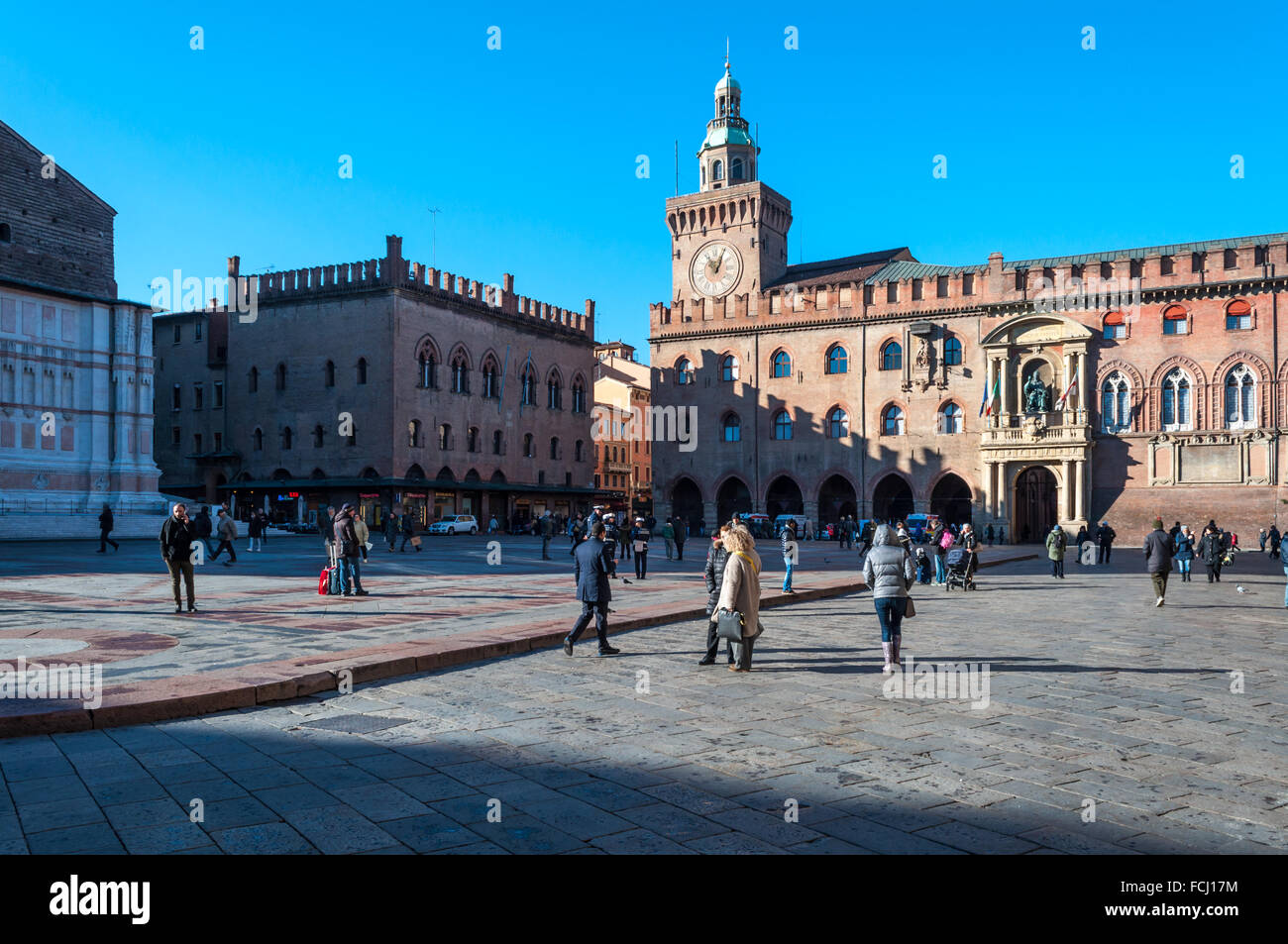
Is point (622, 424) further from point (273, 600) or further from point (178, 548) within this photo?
point (178, 548)

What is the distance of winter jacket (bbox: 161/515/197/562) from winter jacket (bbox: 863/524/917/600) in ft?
29.6

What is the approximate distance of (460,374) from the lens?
53.1 m

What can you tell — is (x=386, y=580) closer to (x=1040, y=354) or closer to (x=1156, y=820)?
(x=1156, y=820)

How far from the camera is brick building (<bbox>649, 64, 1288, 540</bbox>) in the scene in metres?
42.8

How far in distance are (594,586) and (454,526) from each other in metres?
39.0

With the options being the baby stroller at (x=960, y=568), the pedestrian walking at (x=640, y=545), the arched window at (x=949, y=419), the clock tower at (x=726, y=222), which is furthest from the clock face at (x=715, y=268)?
the baby stroller at (x=960, y=568)

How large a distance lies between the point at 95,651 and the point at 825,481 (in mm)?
45058

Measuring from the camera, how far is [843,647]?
1105 cm

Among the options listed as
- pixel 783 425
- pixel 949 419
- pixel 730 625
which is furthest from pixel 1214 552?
pixel 783 425

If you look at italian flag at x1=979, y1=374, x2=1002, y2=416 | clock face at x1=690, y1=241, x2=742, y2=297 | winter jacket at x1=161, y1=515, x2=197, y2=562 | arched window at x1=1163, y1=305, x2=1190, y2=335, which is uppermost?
clock face at x1=690, y1=241, x2=742, y2=297

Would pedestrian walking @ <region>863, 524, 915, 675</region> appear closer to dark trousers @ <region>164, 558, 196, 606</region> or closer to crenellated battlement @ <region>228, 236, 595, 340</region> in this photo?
dark trousers @ <region>164, 558, 196, 606</region>

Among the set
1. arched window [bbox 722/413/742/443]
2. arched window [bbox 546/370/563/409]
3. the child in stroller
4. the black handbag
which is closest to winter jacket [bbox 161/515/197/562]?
the black handbag

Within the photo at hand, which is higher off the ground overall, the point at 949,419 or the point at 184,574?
the point at 949,419
